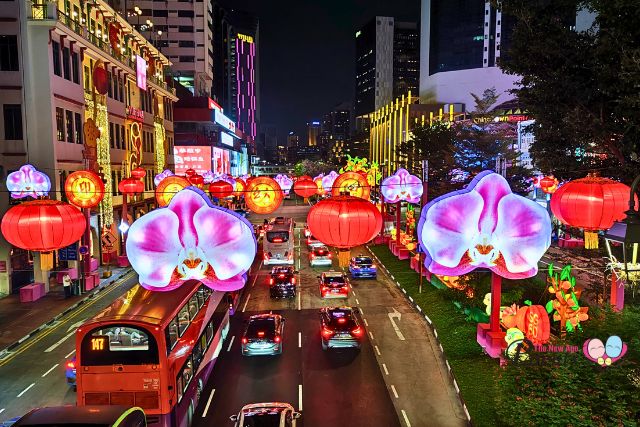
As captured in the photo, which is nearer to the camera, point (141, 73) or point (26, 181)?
point (26, 181)

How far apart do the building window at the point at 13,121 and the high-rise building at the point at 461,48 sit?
2722 inches

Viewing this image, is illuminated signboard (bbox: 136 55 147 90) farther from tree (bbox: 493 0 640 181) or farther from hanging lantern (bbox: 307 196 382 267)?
hanging lantern (bbox: 307 196 382 267)

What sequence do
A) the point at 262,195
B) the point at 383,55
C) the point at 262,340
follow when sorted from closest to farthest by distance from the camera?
the point at 262,340
the point at 262,195
the point at 383,55

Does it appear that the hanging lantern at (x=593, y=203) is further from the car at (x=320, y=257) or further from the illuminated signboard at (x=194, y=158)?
the illuminated signboard at (x=194, y=158)

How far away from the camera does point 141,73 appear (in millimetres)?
40031

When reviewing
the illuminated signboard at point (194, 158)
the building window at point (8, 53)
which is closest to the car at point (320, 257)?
the building window at point (8, 53)

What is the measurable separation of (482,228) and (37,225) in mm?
11328

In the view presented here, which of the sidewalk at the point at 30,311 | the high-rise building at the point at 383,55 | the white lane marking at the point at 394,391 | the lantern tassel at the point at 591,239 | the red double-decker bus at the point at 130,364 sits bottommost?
the sidewalk at the point at 30,311

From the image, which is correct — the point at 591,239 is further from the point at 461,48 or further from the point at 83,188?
the point at 461,48

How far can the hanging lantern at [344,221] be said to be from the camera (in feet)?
36.2

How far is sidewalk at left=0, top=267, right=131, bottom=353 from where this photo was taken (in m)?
18.8

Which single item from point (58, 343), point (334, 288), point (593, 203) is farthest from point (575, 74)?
point (58, 343)

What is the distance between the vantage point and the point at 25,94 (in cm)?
2527

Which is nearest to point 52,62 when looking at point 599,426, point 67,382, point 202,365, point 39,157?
point 39,157
